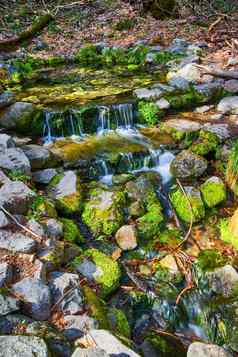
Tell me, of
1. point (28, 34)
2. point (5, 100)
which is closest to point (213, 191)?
point (5, 100)

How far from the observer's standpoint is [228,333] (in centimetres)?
426

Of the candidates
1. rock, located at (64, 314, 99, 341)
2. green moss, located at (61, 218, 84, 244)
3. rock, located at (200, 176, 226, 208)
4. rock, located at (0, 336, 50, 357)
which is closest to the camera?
rock, located at (0, 336, 50, 357)

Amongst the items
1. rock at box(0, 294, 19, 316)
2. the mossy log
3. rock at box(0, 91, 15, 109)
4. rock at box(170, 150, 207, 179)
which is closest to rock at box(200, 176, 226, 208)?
rock at box(170, 150, 207, 179)

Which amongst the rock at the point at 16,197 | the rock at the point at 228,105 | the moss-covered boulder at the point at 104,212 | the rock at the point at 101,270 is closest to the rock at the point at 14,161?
the rock at the point at 16,197

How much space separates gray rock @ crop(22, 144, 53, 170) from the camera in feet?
20.1

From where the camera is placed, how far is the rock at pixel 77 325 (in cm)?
346

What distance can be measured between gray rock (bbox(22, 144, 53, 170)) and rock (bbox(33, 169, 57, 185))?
17cm

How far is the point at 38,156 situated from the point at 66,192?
2.90ft

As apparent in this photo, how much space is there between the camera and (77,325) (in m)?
3.56

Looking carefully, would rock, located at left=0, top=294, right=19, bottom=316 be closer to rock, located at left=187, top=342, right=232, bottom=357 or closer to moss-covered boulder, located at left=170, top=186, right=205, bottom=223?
rock, located at left=187, top=342, right=232, bottom=357

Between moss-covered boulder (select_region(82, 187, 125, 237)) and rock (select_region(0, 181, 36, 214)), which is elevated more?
rock (select_region(0, 181, 36, 214))

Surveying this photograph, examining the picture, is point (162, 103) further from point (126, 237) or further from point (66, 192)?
point (126, 237)

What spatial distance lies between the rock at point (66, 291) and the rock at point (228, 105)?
15.1 ft

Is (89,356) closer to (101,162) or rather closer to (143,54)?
(101,162)
